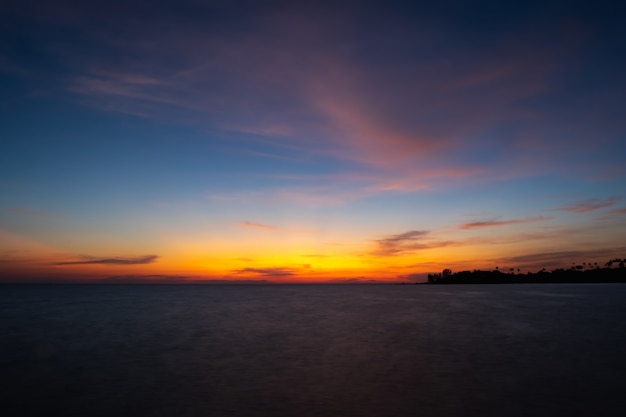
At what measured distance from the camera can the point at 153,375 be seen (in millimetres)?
19000

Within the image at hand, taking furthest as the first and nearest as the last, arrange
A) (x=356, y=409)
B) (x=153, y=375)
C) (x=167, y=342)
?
1. (x=167, y=342)
2. (x=153, y=375)
3. (x=356, y=409)

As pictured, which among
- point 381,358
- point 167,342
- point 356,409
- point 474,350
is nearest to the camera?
Result: point 356,409

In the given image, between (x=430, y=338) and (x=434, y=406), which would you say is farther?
(x=430, y=338)

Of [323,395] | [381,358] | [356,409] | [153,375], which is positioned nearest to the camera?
[356,409]

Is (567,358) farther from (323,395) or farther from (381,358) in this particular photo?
(323,395)

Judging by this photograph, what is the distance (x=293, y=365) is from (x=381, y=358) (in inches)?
206

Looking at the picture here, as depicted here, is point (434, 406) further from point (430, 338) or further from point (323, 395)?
point (430, 338)

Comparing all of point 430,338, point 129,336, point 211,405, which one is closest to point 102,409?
point 211,405

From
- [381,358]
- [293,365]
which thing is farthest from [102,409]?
[381,358]

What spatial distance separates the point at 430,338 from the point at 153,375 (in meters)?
20.2

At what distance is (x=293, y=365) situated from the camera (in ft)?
70.1

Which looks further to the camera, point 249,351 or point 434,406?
point 249,351

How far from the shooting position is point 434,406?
45.7ft

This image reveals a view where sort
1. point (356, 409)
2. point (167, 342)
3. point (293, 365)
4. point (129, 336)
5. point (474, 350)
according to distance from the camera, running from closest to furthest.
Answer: point (356, 409) → point (293, 365) → point (474, 350) → point (167, 342) → point (129, 336)
